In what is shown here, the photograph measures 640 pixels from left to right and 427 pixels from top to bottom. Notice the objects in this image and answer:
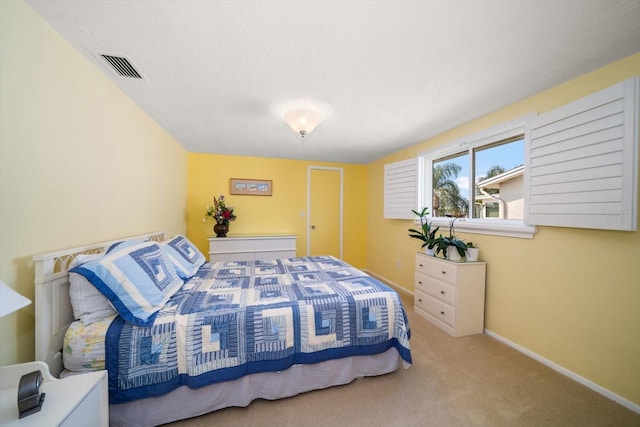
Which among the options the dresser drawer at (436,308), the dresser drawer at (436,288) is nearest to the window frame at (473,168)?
the dresser drawer at (436,288)

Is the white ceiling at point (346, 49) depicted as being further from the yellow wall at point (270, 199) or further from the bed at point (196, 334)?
the yellow wall at point (270, 199)

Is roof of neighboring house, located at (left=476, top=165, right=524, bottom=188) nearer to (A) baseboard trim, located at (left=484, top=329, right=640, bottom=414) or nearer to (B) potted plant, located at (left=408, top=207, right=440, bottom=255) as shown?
(B) potted plant, located at (left=408, top=207, right=440, bottom=255)

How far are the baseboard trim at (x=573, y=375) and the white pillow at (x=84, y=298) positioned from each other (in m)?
3.24

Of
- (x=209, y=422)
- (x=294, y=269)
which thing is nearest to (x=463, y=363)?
(x=294, y=269)

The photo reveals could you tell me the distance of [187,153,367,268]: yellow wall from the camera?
3.79 meters

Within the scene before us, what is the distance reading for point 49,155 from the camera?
4.05 ft

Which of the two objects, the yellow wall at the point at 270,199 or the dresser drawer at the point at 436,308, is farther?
the yellow wall at the point at 270,199

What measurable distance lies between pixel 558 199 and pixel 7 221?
339 centimetres

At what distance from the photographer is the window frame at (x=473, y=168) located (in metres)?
2.00

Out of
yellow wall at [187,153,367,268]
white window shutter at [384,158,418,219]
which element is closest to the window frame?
white window shutter at [384,158,418,219]

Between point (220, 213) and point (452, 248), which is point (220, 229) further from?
point (452, 248)

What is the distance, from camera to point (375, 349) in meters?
1.65

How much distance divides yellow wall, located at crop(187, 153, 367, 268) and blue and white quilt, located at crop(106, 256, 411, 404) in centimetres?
210

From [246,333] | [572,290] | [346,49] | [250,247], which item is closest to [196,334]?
[246,333]
